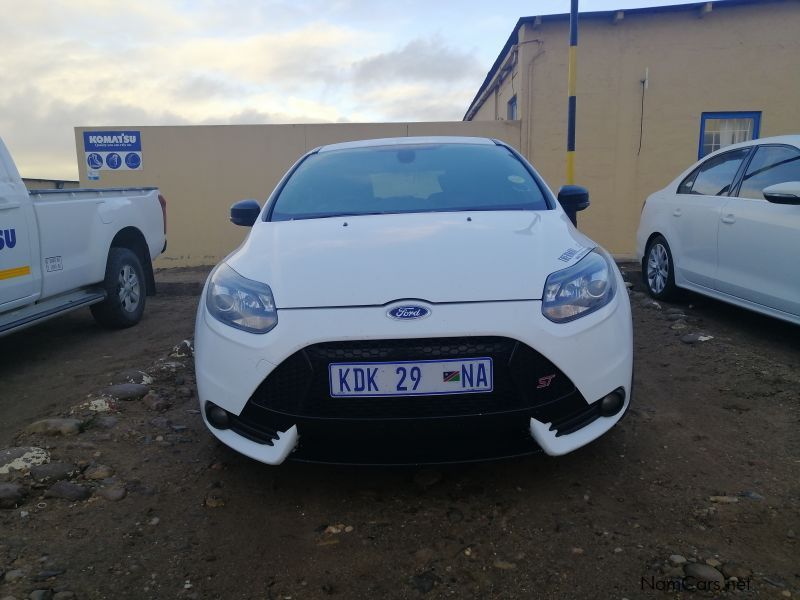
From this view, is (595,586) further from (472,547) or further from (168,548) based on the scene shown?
(168,548)

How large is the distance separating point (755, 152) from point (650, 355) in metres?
1.88

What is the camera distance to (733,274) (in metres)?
4.78

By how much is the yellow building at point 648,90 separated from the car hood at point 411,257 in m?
7.58

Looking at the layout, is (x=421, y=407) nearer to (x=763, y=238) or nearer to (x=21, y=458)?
(x=21, y=458)

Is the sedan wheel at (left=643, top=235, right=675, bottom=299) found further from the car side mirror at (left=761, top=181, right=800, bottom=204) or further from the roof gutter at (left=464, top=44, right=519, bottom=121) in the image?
the roof gutter at (left=464, top=44, right=519, bottom=121)

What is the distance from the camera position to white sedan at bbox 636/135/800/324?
4.21 meters

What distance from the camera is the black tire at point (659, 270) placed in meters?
5.78

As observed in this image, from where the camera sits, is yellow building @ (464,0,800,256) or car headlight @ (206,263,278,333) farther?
yellow building @ (464,0,800,256)

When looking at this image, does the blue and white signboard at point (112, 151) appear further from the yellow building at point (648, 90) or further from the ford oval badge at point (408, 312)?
the ford oval badge at point (408, 312)

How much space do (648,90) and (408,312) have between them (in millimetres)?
9212

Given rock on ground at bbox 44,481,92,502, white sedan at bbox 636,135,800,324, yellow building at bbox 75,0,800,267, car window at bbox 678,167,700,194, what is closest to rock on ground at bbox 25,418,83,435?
rock on ground at bbox 44,481,92,502

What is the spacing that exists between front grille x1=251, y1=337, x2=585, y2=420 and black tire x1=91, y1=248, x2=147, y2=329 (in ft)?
12.9

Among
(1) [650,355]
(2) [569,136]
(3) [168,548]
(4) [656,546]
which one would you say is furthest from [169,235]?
(4) [656,546]

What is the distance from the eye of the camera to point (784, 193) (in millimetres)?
4074
